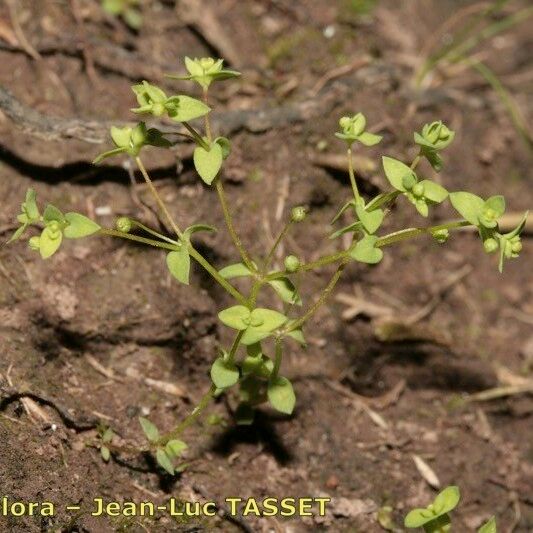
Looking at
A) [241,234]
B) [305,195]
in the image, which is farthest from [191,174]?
[305,195]

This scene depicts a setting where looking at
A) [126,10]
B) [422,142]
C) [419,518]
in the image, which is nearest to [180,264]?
[422,142]

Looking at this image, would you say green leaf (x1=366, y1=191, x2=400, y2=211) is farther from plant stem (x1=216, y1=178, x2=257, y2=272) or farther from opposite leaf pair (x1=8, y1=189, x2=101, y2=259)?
opposite leaf pair (x1=8, y1=189, x2=101, y2=259)

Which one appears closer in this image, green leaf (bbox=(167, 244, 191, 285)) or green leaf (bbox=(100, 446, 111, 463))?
green leaf (bbox=(167, 244, 191, 285))

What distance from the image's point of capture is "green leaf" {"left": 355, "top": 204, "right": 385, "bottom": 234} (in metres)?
1.94

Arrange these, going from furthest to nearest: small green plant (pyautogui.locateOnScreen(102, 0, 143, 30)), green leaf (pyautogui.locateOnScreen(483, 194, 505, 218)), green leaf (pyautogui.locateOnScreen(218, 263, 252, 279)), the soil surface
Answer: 1. small green plant (pyautogui.locateOnScreen(102, 0, 143, 30))
2. the soil surface
3. green leaf (pyautogui.locateOnScreen(218, 263, 252, 279))
4. green leaf (pyautogui.locateOnScreen(483, 194, 505, 218))

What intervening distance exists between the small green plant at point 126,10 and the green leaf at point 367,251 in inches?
69.5

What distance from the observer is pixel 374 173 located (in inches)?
117

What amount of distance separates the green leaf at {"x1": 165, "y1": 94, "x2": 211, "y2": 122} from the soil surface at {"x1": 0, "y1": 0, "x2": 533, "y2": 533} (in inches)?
27.2

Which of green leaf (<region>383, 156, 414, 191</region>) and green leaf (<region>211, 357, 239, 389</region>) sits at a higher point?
green leaf (<region>383, 156, 414, 191</region>)

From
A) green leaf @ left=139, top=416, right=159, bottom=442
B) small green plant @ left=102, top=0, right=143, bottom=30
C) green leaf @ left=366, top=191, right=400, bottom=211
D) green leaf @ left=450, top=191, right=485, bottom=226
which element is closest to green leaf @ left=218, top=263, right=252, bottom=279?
green leaf @ left=366, top=191, right=400, bottom=211

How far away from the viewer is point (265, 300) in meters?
2.63

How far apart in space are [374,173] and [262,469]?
4.14 ft

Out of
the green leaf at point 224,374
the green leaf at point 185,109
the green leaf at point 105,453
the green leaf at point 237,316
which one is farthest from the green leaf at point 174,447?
the green leaf at point 185,109

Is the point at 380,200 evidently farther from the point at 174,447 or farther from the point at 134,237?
the point at 174,447
